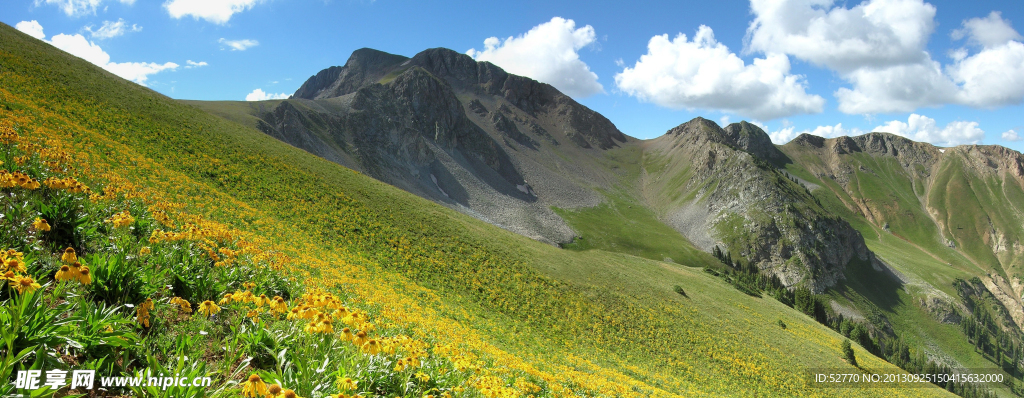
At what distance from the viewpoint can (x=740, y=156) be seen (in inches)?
7608

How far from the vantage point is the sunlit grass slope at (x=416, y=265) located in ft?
64.4

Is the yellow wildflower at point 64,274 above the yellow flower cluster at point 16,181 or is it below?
below

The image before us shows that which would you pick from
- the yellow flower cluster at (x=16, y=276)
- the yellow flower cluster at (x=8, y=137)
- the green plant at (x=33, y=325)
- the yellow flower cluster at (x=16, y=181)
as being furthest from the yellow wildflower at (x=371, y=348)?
the yellow flower cluster at (x=8, y=137)

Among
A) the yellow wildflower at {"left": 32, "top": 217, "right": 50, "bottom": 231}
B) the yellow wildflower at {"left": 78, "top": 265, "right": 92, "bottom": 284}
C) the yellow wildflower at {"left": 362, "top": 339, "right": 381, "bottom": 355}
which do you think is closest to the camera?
the yellow wildflower at {"left": 78, "top": 265, "right": 92, "bottom": 284}

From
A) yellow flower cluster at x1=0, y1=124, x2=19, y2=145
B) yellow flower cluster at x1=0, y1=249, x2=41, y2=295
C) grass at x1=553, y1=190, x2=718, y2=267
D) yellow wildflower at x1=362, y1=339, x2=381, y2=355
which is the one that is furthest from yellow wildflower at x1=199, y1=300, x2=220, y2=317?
grass at x1=553, y1=190, x2=718, y2=267

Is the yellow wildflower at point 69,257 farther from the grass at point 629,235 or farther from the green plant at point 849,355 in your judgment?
the grass at point 629,235

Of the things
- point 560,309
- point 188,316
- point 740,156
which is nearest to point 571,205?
point 740,156

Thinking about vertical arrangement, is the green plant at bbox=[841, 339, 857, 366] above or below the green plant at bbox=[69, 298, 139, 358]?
below

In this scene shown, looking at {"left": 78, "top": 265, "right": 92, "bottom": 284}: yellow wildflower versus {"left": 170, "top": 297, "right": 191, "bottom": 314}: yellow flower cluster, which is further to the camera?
{"left": 170, "top": 297, "right": 191, "bottom": 314}: yellow flower cluster

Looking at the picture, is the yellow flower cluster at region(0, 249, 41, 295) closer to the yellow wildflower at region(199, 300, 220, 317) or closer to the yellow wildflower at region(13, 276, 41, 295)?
the yellow wildflower at region(13, 276, 41, 295)

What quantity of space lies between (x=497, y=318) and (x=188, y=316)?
21.0 m

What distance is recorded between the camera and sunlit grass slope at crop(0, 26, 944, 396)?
19.6 m

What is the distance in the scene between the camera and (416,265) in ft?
102

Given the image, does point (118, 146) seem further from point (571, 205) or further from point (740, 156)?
point (740, 156)
